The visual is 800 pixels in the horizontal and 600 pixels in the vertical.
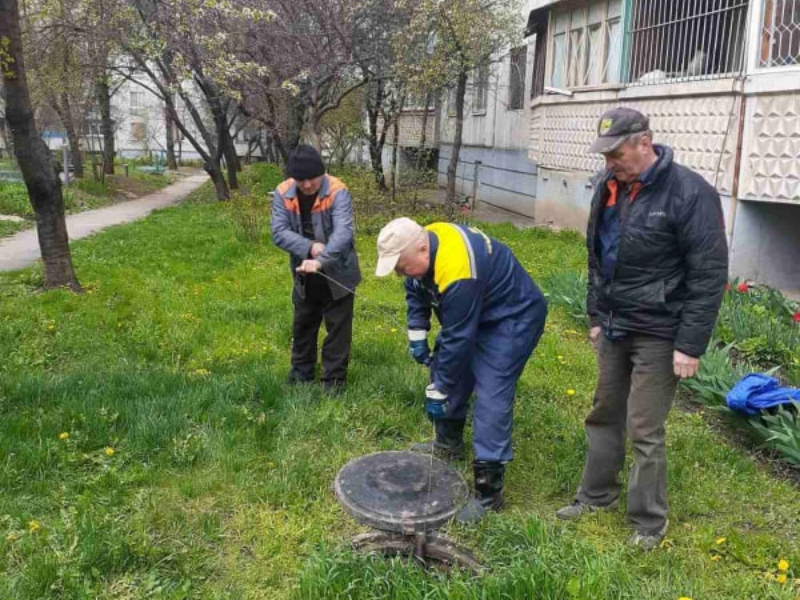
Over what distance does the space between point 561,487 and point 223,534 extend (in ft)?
6.09

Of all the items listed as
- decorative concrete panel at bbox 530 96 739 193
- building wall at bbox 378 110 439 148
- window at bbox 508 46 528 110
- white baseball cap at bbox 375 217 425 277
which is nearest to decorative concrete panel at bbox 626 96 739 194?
decorative concrete panel at bbox 530 96 739 193

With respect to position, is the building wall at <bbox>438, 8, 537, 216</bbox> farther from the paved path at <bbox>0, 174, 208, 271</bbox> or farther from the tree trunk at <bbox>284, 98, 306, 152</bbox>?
the paved path at <bbox>0, 174, 208, 271</bbox>

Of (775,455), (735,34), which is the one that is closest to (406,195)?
(735,34)

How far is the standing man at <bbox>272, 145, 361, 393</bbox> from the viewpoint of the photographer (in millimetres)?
5152

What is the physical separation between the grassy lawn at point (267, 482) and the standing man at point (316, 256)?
0.28m

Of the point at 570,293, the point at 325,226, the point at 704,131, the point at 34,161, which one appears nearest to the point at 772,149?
the point at 704,131

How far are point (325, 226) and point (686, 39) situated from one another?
23.2 ft

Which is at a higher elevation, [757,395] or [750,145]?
[750,145]

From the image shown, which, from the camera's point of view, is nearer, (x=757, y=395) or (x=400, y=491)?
(x=400, y=491)

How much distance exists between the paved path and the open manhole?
923cm

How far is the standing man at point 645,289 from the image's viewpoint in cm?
330

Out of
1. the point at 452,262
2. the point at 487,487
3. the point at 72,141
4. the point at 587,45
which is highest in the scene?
the point at 587,45

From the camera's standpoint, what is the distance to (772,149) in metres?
8.20

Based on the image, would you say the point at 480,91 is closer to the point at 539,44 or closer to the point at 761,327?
the point at 539,44
